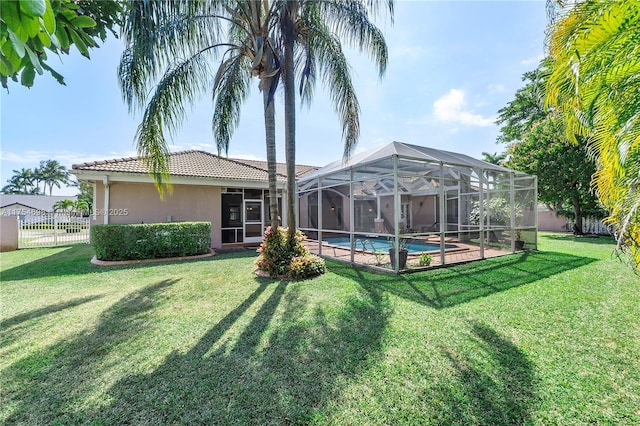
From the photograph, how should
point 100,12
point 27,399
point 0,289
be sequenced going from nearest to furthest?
point 27,399, point 100,12, point 0,289

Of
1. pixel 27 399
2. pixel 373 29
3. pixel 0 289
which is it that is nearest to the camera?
Answer: pixel 27 399

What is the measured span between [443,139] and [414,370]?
1626cm

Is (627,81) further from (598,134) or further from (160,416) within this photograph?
(160,416)

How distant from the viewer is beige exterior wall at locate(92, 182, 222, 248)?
11.6 meters

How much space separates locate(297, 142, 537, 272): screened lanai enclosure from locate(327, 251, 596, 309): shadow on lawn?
25.7 inches

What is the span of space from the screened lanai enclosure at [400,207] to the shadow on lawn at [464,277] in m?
0.65

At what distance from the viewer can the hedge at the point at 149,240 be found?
9375 millimetres

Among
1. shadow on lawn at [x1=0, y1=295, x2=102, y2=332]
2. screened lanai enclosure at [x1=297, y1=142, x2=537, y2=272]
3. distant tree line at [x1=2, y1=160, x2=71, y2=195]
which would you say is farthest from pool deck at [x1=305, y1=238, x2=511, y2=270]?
distant tree line at [x1=2, y1=160, x2=71, y2=195]

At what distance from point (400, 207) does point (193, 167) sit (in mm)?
10438

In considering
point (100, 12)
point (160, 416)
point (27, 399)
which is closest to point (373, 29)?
point (100, 12)

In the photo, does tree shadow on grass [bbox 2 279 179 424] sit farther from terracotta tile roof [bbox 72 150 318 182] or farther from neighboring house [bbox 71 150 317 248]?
neighboring house [bbox 71 150 317 248]

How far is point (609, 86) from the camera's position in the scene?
3514mm

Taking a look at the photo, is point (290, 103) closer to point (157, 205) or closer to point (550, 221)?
point (157, 205)

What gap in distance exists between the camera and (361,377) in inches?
119
